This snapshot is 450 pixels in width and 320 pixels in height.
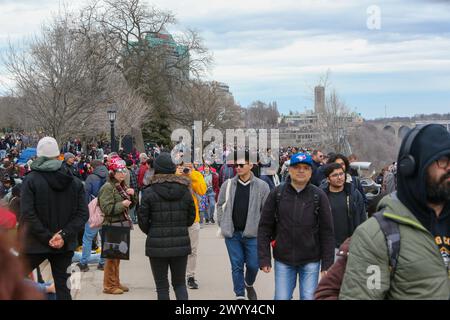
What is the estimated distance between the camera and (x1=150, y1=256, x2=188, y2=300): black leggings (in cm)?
773

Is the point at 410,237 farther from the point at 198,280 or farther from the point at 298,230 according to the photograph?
the point at 198,280

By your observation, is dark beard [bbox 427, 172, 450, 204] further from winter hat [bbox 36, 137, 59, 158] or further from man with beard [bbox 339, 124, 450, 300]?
winter hat [bbox 36, 137, 59, 158]

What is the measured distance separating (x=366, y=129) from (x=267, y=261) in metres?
57.4

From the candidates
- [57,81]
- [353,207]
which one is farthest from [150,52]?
[353,207]

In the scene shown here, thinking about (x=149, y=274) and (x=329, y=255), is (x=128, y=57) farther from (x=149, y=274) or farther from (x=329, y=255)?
(x=329, y=255)

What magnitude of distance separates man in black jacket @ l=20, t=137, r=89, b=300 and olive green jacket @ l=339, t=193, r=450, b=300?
4.43 meters

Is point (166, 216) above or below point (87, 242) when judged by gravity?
above

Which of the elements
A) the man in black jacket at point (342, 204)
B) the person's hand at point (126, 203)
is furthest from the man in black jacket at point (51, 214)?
the man in black jacket at point (342, 204)

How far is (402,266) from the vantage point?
3227mm

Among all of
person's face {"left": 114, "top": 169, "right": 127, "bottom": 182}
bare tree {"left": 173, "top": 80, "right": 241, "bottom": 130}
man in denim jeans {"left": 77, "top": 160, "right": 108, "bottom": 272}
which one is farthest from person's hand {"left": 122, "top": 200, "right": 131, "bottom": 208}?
bare tree {"left": 173, "top": 80, "right": 241, "bottom": 130}

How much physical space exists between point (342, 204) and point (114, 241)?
3069 mm

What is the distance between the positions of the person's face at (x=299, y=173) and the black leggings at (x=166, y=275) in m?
1.58

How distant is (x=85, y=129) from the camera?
31.8m

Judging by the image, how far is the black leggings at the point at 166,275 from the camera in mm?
7730
